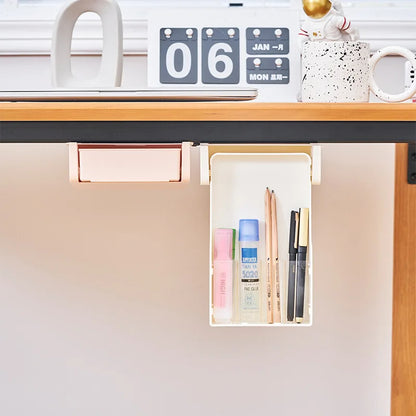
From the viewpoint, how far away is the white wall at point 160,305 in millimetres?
1235

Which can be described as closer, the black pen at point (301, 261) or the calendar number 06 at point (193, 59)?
the black pen at point (301, 261)

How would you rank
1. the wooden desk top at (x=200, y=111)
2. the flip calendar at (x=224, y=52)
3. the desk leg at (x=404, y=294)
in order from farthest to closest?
the desk leg at (x=404, y=294) < the flip calendar at (x=224, y=52) < the wooden desk top at (x=200, y=111)

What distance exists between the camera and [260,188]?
0.93 metres

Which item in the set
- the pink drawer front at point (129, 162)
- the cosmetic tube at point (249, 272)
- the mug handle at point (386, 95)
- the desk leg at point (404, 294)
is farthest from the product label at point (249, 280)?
the desk leg at point (404, 294)

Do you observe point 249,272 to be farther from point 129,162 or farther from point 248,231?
point 129,162

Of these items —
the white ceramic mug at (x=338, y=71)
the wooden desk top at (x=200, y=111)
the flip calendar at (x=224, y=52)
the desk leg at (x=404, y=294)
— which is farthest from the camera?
the desk leg at (x=404, y=294)

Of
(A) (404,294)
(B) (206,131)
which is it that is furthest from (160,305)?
(B) (206,131)

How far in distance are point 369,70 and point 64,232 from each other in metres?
0.70

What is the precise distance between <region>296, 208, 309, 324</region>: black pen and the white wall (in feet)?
1.17

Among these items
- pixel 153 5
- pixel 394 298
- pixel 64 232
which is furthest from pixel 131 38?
pixel 394 298

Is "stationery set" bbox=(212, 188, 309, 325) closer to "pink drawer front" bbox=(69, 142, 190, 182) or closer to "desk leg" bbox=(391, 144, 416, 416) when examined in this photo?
"pink drawer front" bbox=(69, 142, 190, 182)

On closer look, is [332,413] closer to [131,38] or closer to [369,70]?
[369,70]

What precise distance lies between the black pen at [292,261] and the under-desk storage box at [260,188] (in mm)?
16

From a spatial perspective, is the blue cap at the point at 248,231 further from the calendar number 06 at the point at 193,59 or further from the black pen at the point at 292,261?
the calendar number 06 at the point at 193,59
